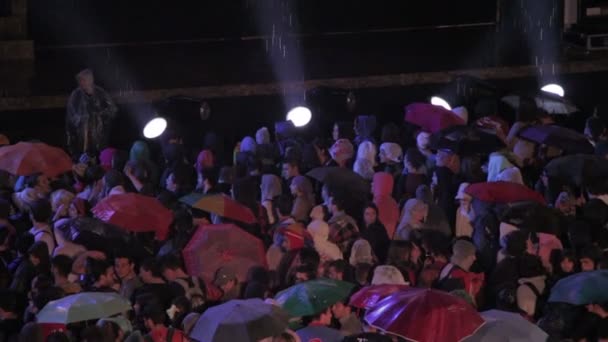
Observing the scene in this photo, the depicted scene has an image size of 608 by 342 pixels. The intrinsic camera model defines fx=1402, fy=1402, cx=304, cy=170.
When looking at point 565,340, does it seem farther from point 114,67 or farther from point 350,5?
point 350,5

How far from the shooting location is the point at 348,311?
9383 mm

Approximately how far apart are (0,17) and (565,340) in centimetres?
1217

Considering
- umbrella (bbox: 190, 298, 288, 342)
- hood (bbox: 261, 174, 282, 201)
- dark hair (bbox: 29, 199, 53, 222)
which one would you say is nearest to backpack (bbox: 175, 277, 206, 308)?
umbrella (bbox: 190, 298, 288, 342)

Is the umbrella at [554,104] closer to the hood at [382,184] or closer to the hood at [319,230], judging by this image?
the hood at [382,184]

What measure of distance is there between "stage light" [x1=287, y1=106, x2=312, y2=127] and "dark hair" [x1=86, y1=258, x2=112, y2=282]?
5.32 meters

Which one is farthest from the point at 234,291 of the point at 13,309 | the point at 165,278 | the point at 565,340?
the point at 565,340

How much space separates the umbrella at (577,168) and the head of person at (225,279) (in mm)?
3604

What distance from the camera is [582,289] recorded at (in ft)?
30.4

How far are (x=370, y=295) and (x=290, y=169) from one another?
3.69m

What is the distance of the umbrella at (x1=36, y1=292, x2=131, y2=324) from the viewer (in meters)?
8.82

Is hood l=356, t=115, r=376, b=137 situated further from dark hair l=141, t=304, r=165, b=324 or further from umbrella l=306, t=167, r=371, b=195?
dark hair l=141, t=304, r=165, b=324

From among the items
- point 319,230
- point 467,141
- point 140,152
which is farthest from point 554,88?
point 319,230

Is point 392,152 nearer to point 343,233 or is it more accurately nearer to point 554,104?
point 343,233

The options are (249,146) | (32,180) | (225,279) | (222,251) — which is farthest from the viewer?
(249,146)
